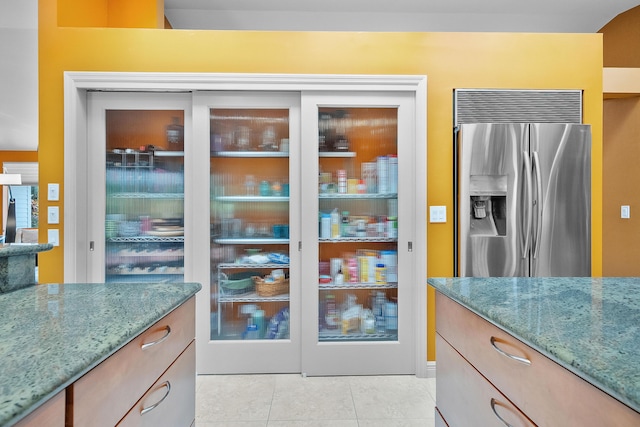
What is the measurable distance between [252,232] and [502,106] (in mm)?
2156

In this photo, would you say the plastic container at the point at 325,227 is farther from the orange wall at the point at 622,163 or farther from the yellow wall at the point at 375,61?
the orange wall at the point at 622,163

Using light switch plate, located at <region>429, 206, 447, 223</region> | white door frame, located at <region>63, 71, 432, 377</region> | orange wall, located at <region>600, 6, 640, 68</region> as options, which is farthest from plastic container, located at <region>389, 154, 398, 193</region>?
orange wall, located at <region>600, 6, 640, 68</region>

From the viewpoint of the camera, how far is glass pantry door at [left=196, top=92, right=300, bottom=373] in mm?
2469

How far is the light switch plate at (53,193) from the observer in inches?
92.9

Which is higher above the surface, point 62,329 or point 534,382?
point 62,329

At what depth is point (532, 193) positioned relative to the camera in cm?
231

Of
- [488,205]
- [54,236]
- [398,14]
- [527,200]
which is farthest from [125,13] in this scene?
[527,200]

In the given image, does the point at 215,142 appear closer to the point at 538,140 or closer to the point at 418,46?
the point at 418,46

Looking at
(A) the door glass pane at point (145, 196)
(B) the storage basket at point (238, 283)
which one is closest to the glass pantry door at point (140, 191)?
(A) the door glass pane at point (145, 196)

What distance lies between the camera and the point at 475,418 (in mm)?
1071

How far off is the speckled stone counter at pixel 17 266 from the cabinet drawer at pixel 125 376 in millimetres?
679

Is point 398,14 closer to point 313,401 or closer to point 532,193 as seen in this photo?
point 532,193

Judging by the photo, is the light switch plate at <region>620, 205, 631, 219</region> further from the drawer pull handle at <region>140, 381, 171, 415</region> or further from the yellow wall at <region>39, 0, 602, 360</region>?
the drawer pull handle at <region>140, 381, 171, 415</region>

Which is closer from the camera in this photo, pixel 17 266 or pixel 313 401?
pixel 17 266
